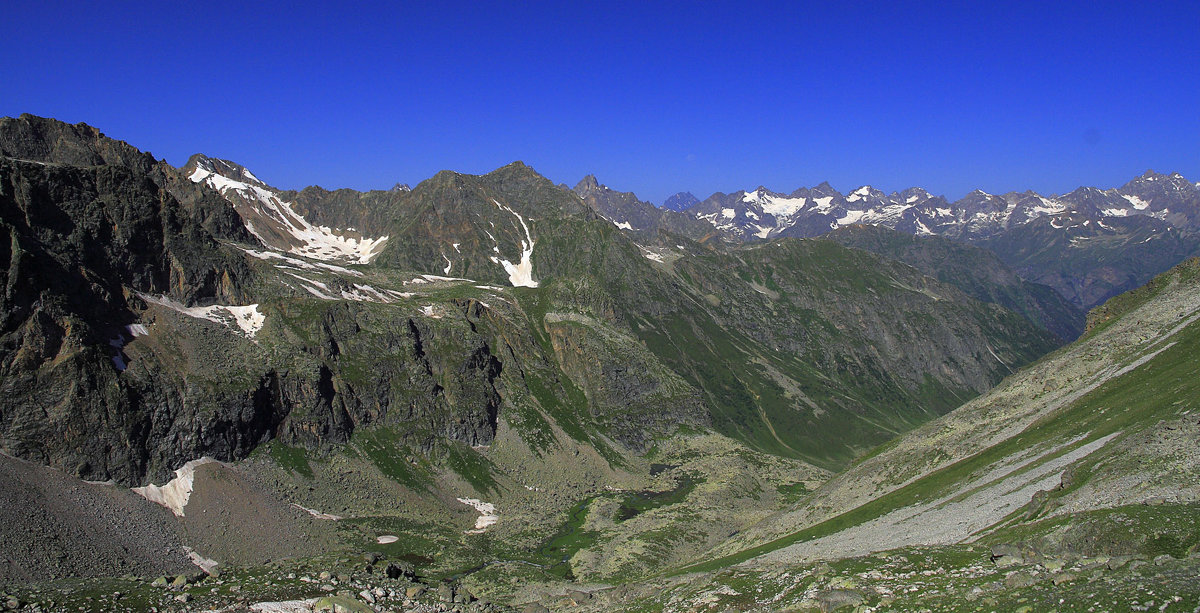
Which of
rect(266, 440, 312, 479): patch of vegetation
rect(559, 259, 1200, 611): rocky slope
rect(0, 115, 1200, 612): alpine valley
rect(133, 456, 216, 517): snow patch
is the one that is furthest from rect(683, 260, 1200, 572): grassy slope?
rect(266, 440, 312, 479): patch of vegetation

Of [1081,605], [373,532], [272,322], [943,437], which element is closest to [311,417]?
[272,322]

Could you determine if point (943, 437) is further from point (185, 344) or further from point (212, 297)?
point (212, 297)

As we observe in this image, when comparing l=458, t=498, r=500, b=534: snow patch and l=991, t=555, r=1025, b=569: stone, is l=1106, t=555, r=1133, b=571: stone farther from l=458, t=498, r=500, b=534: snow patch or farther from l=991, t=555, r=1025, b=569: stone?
l=458, t=498, r=500, b=534: snow patch

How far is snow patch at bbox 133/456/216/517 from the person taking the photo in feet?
444

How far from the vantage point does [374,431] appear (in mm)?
193750

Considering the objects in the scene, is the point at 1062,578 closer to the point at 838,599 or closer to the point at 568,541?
the point at 838,599

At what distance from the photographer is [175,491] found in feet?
460

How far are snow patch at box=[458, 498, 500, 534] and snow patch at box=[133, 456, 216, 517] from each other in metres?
58.7

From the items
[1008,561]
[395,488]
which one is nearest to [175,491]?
[395,488]

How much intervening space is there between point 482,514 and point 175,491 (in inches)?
2670

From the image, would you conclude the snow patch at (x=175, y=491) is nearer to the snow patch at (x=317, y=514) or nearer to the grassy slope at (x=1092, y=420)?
the snow patch at (x=317, y=514)

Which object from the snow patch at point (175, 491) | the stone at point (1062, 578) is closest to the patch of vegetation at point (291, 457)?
the snow patch at point (175, 491)

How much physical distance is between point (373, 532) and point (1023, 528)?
411 feet

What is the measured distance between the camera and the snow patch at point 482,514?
169175 mm
